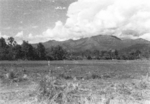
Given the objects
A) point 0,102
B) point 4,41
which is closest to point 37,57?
point 4,41

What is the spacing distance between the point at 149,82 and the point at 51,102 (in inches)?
280

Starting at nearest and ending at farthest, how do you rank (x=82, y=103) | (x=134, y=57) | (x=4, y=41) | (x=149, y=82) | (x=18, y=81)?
(x=82, y=103), (x=149, y=82), (x=18, y=81), (x=4, y=41), (x=134, y=57)

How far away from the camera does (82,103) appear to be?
646cm

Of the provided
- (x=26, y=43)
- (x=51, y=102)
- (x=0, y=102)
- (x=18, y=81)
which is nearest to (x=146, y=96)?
(x=51, y=102)

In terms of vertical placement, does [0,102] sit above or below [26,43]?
below

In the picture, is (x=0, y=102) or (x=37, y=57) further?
(x=37, y=57)

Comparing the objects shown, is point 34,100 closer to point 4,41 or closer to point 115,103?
point 115,103

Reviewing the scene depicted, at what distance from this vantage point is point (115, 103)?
6551 mm

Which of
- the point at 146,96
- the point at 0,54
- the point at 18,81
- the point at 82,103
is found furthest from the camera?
the point at 0,54

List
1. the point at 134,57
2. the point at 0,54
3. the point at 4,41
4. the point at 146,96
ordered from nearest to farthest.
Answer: the point at 146,96
the point at 0,54
the point at 4,41
the point at 134,57

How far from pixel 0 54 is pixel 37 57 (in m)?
22.0

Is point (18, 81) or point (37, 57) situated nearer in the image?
point (18, 81)

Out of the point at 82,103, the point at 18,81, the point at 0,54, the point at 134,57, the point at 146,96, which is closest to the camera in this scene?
the point at 82,103

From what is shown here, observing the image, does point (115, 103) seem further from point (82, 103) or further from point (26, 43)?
point (26, 43)
